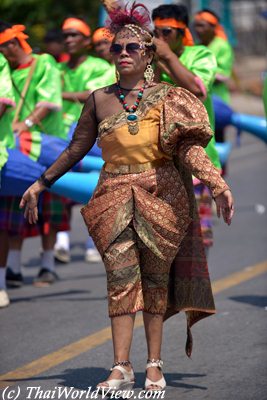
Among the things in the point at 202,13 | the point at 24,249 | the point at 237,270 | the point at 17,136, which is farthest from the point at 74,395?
the point at 202,13

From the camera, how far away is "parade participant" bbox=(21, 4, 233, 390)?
6.21 metres

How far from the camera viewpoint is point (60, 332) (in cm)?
794

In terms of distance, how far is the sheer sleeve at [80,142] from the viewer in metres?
6.42

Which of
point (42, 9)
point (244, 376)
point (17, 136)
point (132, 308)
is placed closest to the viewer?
point (132, 308)

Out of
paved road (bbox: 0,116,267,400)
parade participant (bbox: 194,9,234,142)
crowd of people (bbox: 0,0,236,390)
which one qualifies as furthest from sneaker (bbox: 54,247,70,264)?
crowd of people (bbox: 0,0,236,390)

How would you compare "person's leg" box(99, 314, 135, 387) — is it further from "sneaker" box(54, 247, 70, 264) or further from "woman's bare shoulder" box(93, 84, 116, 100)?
"sneaker" box(54, 247, 70, 264)

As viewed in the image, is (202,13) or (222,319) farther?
(202,13)

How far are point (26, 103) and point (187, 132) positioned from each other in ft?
11.1

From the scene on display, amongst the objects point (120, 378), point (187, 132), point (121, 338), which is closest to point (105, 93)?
point (187, 132)

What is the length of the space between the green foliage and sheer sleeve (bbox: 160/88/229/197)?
1095 cm

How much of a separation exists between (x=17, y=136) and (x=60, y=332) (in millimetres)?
1822

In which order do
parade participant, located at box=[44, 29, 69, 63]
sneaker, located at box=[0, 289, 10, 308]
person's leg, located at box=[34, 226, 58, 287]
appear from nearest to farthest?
sneaker, located at box=[0, 289, 10, 308]
person's leg, located at box=[34, 226, 58, 287]
parade participant, located at box=[44, 29, 69, 63]

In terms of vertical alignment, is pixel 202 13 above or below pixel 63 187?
above

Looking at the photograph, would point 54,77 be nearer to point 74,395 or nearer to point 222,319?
point 222,319
